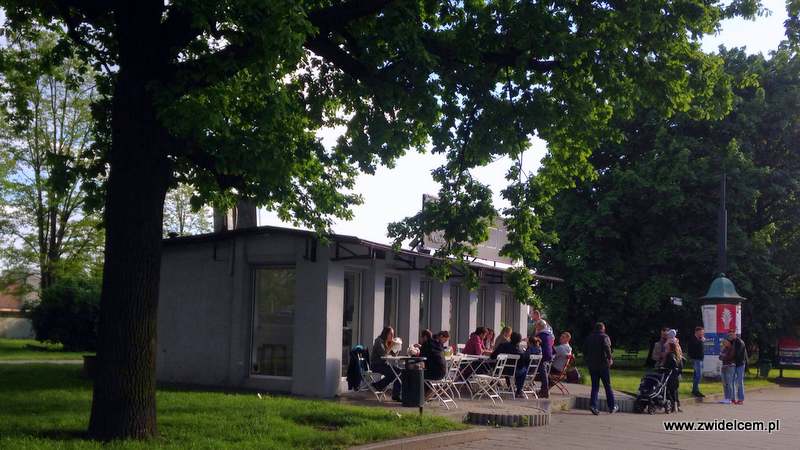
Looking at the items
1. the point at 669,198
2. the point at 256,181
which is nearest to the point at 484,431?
the point at 256,181

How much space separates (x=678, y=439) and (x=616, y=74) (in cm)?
596

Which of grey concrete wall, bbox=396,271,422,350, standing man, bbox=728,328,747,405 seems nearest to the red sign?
standing man, bbox=728,328,747,405

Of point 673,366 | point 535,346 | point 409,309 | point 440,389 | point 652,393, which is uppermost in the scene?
point 409,309

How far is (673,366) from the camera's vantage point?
1861cm

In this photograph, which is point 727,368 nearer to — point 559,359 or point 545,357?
point 559,359

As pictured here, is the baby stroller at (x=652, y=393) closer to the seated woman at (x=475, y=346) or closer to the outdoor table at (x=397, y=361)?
the seated woman at (x=475, y=346)

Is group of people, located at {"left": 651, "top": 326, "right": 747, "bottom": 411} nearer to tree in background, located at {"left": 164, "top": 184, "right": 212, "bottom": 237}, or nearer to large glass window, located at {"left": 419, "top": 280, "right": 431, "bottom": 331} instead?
large glass window, located at {"left": 419, "top": 280, "right": 431, "bottom": 331}

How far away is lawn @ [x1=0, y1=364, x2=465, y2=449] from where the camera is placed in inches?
405

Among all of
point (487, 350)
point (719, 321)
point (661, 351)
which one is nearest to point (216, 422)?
point (487, 350)

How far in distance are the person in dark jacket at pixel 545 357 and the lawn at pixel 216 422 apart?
5.17 meters

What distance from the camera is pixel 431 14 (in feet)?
41.7

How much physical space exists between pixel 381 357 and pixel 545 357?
438 centimetres

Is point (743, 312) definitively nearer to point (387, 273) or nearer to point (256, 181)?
point (387, 273)

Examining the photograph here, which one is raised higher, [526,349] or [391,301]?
[391,301]
